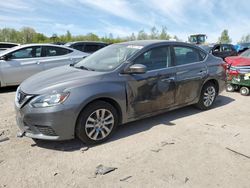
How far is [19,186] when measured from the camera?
2.85m

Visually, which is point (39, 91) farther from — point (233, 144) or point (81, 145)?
→ point (233, 144)

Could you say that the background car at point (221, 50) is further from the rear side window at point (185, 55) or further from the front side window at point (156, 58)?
the front side window at point (156, 58)

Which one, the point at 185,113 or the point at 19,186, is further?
the point at 185,113

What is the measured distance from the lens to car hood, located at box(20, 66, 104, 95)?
11.8 ft

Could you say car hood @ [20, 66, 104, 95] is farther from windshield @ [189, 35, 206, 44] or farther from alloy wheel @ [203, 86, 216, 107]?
windshield @ [189, 35, 206, 44]

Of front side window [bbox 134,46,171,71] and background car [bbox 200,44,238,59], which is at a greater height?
background car [bbox 200,44,238,59]

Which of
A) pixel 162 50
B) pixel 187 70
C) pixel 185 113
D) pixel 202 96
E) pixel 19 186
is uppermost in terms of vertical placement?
pixel 162 50

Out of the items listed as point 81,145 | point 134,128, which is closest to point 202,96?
point 134,128

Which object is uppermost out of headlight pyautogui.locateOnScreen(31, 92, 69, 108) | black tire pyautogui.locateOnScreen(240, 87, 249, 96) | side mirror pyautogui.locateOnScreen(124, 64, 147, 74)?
side mirror pyautogui.locateOnScreen(124, 64, 147, 74)

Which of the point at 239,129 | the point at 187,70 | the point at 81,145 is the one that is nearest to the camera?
the point at 81,145

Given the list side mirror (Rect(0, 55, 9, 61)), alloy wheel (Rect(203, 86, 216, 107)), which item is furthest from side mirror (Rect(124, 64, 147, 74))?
side mirror (Rect(0, 55, 9, 61))

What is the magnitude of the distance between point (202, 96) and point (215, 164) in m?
2.41

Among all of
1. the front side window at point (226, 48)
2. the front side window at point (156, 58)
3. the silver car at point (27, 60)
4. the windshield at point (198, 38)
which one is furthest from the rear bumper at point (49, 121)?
the windshield at point (198, 38)

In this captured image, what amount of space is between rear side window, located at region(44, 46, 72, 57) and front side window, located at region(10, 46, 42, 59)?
0.22m
